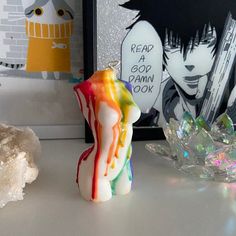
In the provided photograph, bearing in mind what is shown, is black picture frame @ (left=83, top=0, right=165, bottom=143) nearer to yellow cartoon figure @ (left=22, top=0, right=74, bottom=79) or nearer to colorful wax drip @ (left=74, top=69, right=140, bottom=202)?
yellow cartoon figure @ (left=22, top=0, right=74, bottom=79)

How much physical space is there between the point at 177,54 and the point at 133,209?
0.29m

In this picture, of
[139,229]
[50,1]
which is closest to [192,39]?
[50,1]

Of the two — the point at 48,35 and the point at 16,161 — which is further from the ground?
the point at 48,35

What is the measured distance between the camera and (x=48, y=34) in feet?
2.18

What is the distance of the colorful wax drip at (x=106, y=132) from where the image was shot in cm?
47

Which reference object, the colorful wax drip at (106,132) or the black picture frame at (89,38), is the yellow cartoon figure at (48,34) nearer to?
the black picture frame at (89,38)

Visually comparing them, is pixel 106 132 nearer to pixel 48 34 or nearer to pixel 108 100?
pixel 108 100

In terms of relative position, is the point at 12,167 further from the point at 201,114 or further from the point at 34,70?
the point at 201,114

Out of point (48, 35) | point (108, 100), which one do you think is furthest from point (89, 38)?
point (108, 100)

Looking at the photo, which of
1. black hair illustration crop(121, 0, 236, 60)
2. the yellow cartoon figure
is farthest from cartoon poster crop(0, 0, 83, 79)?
black hair illustration crop(121, 0, 236, 60)

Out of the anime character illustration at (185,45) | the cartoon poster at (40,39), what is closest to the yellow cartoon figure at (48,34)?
the cartoon poster at (40,39)

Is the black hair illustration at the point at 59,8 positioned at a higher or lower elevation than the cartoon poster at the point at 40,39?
higher

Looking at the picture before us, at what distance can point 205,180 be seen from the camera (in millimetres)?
581

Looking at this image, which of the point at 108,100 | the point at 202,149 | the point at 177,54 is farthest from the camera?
the point at 177,54
